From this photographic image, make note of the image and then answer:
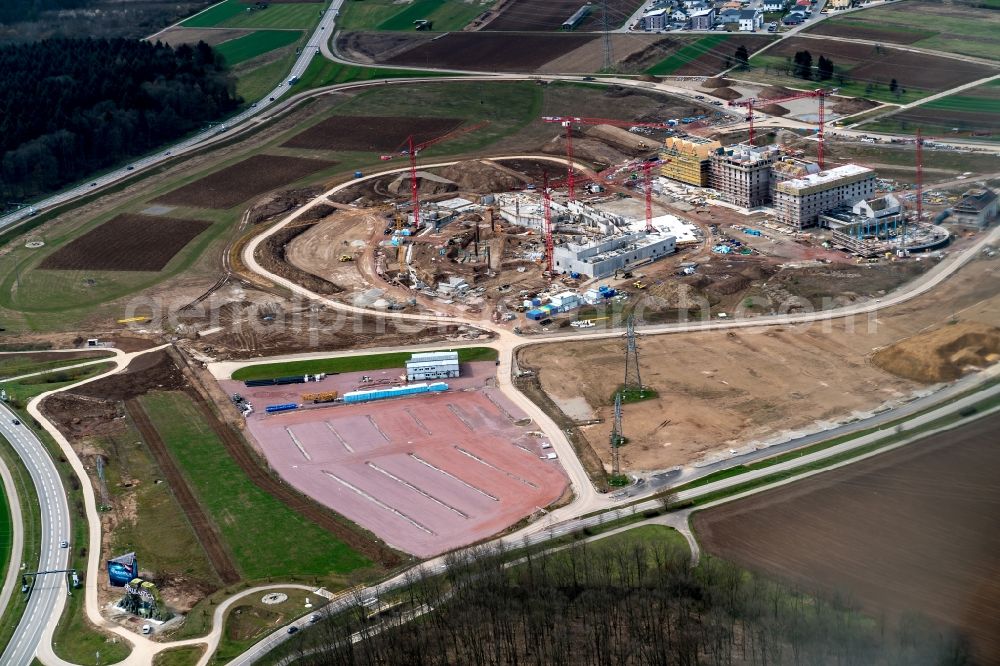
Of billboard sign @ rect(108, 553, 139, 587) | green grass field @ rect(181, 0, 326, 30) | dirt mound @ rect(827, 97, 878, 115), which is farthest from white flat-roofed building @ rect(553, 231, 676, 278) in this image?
green grass field @ rect(181, 0, 326, 30)

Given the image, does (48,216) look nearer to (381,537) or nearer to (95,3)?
(381,537)

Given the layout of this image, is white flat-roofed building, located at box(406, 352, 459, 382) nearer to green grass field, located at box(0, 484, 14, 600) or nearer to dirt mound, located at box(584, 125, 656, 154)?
green grass field, located at box(0, 484, 14, 600)

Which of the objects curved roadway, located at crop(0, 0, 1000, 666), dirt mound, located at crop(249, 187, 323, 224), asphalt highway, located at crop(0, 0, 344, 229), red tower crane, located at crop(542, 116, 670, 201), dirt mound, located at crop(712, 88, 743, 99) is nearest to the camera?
curved roadway, located at crop(0, 0, 1000, 666)

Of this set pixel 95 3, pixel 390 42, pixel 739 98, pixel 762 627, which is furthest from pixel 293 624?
pixel 95 3

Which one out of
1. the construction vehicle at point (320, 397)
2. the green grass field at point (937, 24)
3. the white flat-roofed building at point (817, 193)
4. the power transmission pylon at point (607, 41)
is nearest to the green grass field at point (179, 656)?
the construction vehicle at point (320, 397)

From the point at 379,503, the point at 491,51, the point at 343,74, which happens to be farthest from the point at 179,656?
the point at 491,51

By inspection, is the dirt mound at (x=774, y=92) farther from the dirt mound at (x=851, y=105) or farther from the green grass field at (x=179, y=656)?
the green grass field at (x=179, y=656)
